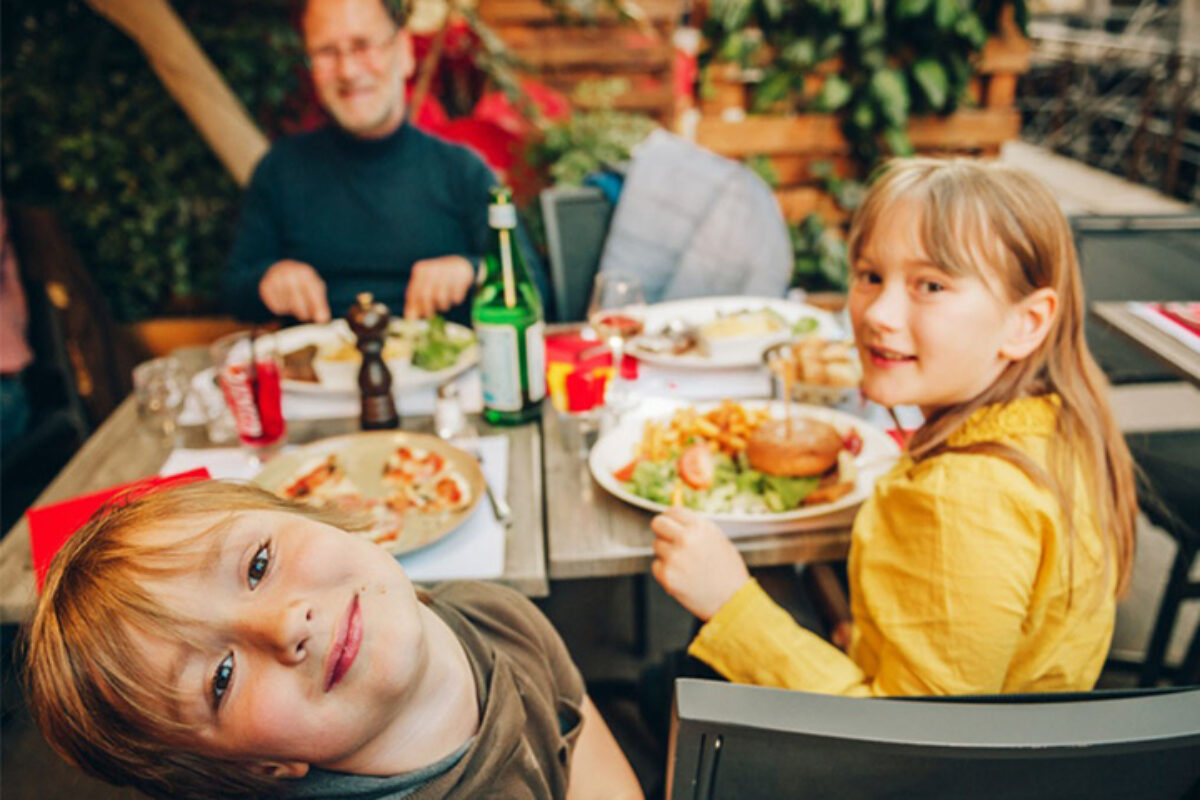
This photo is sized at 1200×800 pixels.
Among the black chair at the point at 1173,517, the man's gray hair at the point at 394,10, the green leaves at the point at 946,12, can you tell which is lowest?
the black chair at the point at 1173,517

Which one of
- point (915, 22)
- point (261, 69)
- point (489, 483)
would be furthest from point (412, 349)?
point (915, 22)

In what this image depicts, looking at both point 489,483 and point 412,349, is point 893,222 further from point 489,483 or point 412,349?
point 412,349

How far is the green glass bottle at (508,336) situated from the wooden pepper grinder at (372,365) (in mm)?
187

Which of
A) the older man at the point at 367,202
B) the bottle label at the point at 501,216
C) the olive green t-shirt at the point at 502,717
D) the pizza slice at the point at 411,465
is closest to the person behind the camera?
the olive green t-shirt at the point at 502,717

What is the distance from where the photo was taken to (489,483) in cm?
140

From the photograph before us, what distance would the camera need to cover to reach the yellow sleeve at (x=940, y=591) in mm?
1005

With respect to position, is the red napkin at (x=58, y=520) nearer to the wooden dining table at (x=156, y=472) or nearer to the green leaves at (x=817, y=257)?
the wooden dining table at (x=156, y=472)

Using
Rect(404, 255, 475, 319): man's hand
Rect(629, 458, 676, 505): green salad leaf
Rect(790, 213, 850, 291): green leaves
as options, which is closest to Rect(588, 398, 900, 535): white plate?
Rect(629, 458, 676, 505): green salad leaf

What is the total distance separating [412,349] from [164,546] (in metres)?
1.12

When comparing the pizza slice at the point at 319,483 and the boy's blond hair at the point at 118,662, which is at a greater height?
the boy's blond hair at the point at 118,662

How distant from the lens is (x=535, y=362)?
1.61 metres

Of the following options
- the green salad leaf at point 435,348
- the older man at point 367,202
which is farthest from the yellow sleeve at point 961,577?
the older man at point 367,202

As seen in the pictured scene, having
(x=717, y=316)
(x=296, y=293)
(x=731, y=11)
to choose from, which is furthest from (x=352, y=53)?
(x=731, y=11)

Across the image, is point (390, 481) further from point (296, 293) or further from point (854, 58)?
point (854, 58)
